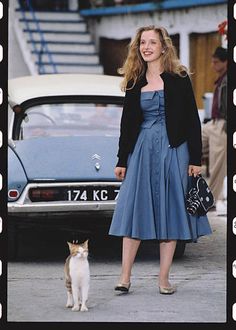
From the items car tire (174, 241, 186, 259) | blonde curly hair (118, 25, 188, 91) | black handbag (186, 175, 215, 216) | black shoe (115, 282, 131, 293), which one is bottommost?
car tire (174, 241, 186, 259)

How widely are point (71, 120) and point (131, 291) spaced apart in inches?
82.4

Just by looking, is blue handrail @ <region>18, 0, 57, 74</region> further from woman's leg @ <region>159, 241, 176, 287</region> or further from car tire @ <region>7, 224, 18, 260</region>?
woman's leg @ <region>159, 241, 176, 287</region>

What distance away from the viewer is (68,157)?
755 centimetres

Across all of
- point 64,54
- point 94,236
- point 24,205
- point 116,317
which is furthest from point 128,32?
point 116,317

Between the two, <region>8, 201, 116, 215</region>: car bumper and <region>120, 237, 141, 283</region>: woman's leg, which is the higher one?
<region>8, 201, 116, 215</region>: car bumper

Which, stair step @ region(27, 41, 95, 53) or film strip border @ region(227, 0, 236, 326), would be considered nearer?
film strip border @ region(227, 0, 236, 326)

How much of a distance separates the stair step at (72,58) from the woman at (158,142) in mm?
13556

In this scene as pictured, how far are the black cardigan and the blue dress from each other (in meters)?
0.04

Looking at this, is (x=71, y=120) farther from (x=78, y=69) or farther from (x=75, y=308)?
(x=78, y=69)

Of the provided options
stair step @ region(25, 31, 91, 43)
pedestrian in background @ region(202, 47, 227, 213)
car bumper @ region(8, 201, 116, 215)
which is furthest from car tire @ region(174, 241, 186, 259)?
stair step @ region(25, 31, 91, 43)

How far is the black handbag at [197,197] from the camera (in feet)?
21.0

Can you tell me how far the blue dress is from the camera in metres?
6.39

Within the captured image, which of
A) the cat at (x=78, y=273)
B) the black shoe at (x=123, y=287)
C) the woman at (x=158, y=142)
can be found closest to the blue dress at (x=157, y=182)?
the woman at (x=158, y=142)

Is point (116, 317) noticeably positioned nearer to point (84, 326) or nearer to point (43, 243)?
point (84, 326)
